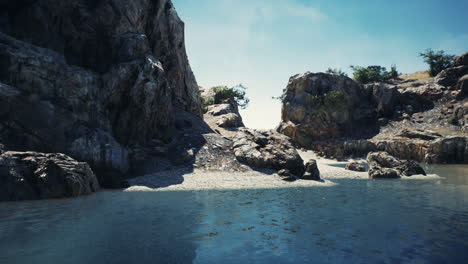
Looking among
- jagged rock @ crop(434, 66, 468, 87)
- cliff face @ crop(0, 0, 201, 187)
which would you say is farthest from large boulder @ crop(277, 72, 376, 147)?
cliff face @ crop(0, 0, 201, 187)

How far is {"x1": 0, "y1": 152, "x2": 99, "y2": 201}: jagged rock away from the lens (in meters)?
15.8

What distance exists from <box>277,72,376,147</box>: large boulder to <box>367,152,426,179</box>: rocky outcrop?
36.7 m

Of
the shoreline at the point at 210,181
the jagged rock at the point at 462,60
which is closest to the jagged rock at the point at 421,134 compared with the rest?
the jagged rock at the point at 462,60

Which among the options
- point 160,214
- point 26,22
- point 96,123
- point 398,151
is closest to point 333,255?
point 160,214

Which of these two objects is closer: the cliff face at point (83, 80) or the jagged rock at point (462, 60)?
the cliff face at point (83, 80)

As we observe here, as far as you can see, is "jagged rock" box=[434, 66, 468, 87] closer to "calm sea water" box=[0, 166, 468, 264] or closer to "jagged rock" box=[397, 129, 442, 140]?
"jagged rock" box=[397, 129, 442, 140]

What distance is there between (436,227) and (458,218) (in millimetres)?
2476

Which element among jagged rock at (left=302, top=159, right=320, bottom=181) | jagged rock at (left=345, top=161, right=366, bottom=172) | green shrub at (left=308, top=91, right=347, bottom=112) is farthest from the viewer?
green shrub at (left=308, top=91, right=347, bottom=112)

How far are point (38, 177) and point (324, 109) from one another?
66.5 meters

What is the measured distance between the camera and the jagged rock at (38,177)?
51.8ft

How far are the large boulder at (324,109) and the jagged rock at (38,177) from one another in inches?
2370

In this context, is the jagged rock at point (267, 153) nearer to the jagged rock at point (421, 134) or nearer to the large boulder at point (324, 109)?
the jagged rock at point (421, 134)

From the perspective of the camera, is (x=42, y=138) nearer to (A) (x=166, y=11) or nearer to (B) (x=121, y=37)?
(B) (x=121, y=37)

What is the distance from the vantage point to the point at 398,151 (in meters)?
51.8
